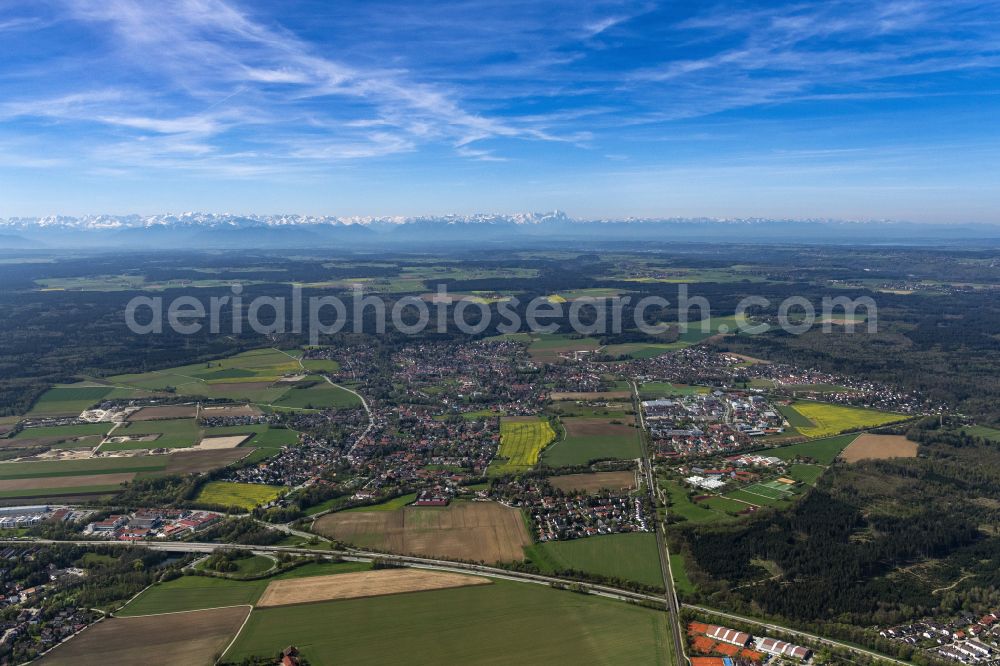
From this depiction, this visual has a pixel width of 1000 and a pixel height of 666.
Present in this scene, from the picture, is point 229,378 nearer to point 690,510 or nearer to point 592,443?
point 592,443

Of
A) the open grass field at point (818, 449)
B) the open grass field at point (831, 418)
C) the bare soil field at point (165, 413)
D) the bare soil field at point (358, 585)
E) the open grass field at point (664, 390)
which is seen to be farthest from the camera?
the open grass field at point (664, 390)

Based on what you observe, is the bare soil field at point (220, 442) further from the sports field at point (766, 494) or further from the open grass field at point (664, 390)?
the open grass field at point (664, 390)

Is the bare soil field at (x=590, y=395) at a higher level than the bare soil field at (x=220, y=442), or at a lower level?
higher

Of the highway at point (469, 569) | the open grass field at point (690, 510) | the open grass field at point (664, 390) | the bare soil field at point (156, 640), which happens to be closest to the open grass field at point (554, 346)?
the open grass field at point (664, 390)

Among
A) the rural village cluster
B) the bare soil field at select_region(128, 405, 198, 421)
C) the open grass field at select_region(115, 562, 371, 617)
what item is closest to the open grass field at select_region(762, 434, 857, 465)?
the rural village cluster

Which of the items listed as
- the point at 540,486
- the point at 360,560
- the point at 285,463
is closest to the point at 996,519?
the point at 540,486

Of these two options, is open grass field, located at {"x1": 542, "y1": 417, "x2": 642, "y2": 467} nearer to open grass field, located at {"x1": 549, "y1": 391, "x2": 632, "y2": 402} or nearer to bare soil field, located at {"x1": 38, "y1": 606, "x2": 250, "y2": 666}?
open grass field, located at {"x1": 549, "y1": 391, "x2": 632, "y2": 402}

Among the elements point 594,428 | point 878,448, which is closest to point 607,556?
point 594,428
